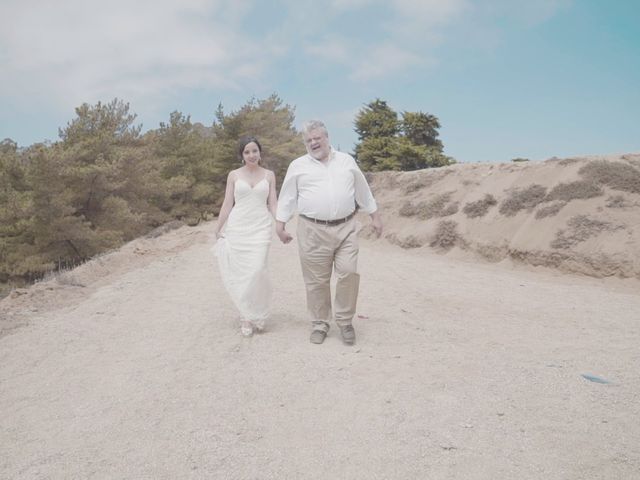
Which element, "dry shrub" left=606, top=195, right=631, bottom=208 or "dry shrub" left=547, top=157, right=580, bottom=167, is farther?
"dry shrub" left=547, top=157, right=580, bottom=167

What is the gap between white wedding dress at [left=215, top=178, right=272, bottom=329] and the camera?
17.8ft

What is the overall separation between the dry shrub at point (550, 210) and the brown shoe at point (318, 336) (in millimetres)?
8443

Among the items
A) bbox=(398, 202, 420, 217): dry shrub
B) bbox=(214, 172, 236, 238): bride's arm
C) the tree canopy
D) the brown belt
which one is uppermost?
the tree canopy

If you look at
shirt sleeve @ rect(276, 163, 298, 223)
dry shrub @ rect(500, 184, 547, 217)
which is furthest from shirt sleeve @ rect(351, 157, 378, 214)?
dry shrub @ rect(500, 184, 547, 217)

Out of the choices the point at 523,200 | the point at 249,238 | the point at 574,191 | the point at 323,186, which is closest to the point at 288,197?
the point at 323,186

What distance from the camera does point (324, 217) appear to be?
15.9ft

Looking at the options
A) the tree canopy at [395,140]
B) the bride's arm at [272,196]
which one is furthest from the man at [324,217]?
the tree canopy at [395,140]

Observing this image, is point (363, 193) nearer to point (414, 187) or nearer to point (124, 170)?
point (414, 187)

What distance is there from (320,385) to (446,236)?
9.73m

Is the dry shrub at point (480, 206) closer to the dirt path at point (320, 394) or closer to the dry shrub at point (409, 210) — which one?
the dry shrub at point (409, 210)

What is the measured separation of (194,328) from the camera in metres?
5.80

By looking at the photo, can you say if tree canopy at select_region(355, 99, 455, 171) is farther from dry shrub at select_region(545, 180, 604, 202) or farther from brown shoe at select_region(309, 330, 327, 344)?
brown shoe at select_region(309, 330, 327, 344)

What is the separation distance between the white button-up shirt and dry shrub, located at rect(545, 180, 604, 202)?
8.66m

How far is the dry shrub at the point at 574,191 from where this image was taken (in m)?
11.5
